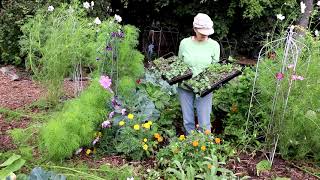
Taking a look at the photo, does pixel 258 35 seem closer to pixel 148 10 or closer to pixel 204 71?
pixel 148 10

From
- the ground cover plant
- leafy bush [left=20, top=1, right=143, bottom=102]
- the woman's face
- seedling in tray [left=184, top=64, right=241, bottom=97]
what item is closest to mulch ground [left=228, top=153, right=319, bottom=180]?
the ground cover plant

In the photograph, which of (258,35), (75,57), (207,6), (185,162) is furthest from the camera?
(258,35)

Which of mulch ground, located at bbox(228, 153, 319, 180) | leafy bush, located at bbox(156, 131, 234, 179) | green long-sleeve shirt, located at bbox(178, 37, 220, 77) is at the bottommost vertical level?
mulch ground, located at bbox(228, 153, 319, 180)

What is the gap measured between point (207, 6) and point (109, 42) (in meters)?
5.25

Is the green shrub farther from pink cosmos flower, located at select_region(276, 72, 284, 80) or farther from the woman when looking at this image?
pink cosmos flower, located at select_region(276, 72, 284, 80)

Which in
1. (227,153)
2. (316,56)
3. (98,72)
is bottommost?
(227,153)

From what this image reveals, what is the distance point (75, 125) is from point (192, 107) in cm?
135

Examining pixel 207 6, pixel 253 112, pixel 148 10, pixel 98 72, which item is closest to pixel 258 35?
pixel 207 6

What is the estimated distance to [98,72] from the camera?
16.1ft

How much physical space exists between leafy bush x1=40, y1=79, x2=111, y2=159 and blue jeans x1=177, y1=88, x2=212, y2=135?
2.80ft

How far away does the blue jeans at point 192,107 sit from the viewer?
458 centimetres

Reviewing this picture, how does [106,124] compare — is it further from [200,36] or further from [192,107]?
[200,36]

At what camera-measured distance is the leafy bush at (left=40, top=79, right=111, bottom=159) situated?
13.3 ft

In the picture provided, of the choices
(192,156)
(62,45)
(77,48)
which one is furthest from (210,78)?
(62,45)
